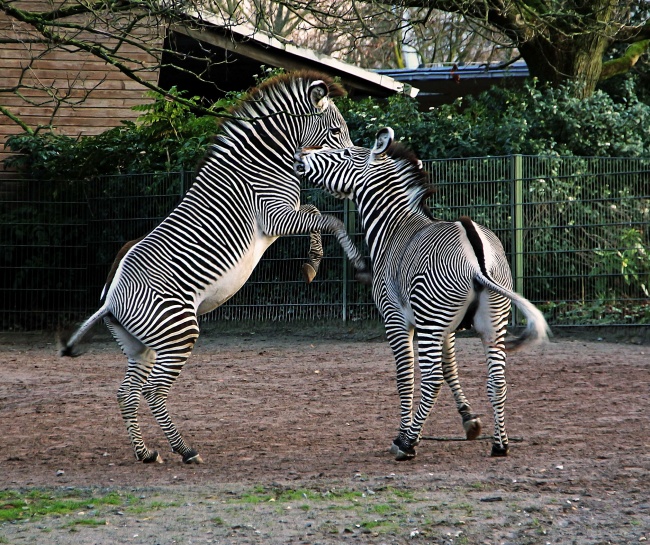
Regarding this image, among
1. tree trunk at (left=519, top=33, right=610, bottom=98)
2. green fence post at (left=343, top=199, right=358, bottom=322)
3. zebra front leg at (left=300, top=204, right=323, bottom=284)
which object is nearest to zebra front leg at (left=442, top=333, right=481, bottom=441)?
zebra front leg at (left=300, top=204, right=323, bottom=284)

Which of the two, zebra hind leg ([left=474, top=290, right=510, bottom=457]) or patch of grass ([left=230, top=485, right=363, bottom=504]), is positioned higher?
zebra hind leg ([left=474, top=290, right=510, bottom=457])

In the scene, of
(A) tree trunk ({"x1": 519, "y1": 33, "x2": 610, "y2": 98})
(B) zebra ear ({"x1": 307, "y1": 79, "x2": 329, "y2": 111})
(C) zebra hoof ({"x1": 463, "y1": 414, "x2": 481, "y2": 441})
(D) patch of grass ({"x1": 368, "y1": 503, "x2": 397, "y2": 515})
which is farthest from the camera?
(A) tree trunk ({"x1": 519, "y1": 33, "x2": 610, "y2": 98})

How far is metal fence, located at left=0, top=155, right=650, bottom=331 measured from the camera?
12094 mm

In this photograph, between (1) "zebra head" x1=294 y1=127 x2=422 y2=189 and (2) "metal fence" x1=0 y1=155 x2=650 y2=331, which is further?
(2) "metal fence" x1=0 y1=155 x2=650 y2=331

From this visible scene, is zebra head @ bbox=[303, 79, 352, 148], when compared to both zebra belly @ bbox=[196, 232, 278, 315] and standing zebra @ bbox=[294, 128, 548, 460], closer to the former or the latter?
standing zebra @ bbox=[294, 128, 548, 460]

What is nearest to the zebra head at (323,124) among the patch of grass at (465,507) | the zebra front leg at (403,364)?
the zebra front leg at (403,364)

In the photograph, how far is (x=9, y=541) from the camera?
180 inches

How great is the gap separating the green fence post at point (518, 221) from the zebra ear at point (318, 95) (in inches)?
196

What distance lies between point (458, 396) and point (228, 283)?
1.99 metres

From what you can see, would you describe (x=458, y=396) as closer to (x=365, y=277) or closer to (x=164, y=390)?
(x=365, y=277)

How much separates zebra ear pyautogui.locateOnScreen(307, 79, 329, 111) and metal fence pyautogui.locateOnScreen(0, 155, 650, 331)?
16.4ft

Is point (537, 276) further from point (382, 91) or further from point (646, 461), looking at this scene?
point (382, 91)

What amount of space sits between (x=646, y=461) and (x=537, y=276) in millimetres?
6189

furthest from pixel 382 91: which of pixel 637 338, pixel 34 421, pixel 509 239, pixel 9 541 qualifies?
pixel 9 541
